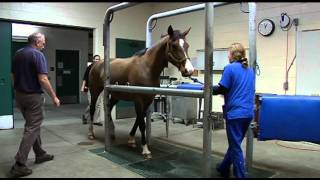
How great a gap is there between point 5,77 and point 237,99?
4.88 m

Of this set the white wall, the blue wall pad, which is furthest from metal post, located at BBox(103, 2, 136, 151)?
the white wall

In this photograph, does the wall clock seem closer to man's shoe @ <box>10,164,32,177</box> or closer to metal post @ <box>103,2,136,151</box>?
metal post @ <box>103,2,136,151</box>

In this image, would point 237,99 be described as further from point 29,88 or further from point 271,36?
point 271,36

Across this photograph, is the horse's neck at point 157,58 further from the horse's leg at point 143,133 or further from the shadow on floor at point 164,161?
the shadow on floor at point 164,161

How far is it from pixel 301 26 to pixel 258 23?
33.8 inches

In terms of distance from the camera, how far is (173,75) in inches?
305

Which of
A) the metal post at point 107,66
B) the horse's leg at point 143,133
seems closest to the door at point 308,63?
the horse's leg at point 143,133

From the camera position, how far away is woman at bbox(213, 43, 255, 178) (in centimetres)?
283

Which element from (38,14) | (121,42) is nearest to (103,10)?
(121,42)

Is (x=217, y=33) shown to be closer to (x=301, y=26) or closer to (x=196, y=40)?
(x=196, y=40)

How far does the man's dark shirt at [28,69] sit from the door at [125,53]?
4121mm

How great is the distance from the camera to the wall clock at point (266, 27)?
559cm

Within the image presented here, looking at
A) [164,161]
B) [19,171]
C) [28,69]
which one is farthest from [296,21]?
[19,171]

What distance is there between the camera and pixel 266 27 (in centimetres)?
566
